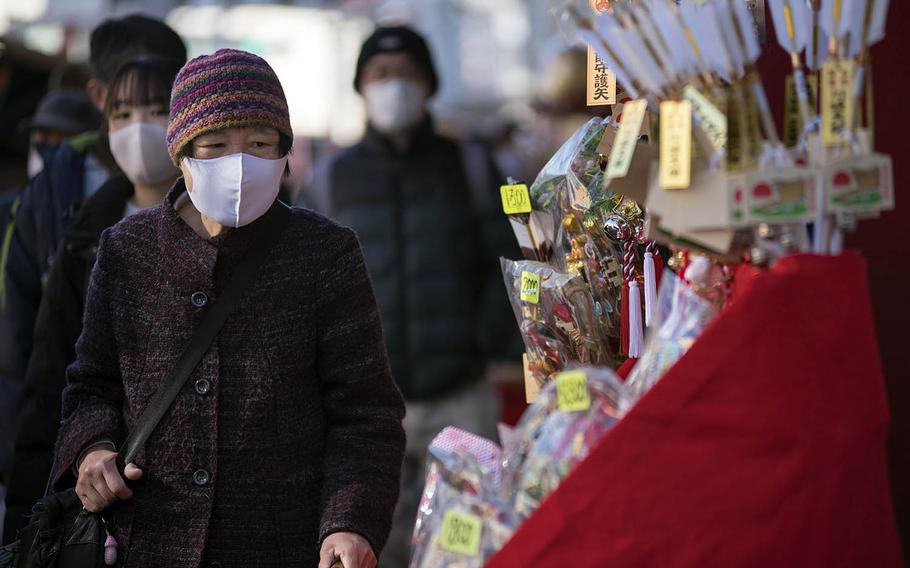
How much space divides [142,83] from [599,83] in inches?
57.9

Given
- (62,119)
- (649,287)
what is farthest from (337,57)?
(649,287)

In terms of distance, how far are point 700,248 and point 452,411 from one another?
358 centimetres

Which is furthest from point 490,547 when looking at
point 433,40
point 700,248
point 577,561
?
point 433,40

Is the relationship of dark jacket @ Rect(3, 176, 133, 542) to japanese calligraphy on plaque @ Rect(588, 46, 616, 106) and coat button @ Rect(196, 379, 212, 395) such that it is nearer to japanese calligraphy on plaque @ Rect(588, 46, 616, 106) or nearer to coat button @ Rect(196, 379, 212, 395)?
coat button @ Rect(196, 379, 212, 395)

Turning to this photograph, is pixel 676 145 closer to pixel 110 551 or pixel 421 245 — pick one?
pixel 110 551

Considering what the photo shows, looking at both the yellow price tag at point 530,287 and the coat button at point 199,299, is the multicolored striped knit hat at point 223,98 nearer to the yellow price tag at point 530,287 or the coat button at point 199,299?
the coat button at point 199,299

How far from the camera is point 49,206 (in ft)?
14.7

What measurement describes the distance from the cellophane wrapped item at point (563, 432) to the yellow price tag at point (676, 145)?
0.34 metres

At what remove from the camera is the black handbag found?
2916 mm

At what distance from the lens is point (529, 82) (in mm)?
17203

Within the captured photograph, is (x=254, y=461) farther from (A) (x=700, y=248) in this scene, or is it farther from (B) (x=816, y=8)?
(B) (x=816, y=8)

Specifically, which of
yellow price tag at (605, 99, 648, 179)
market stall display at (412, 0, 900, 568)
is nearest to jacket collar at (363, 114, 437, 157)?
market stall display at (412, 0, 900, 568)

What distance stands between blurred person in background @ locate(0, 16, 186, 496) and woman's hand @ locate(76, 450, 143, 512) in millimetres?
1512

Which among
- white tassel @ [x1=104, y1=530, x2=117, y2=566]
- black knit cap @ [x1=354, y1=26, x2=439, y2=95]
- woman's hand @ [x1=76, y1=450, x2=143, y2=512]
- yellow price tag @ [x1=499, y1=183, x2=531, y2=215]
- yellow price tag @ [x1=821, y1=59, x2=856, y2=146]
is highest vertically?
black knit cap @ [x1=354, y1=26, x2=439, y2=95]
